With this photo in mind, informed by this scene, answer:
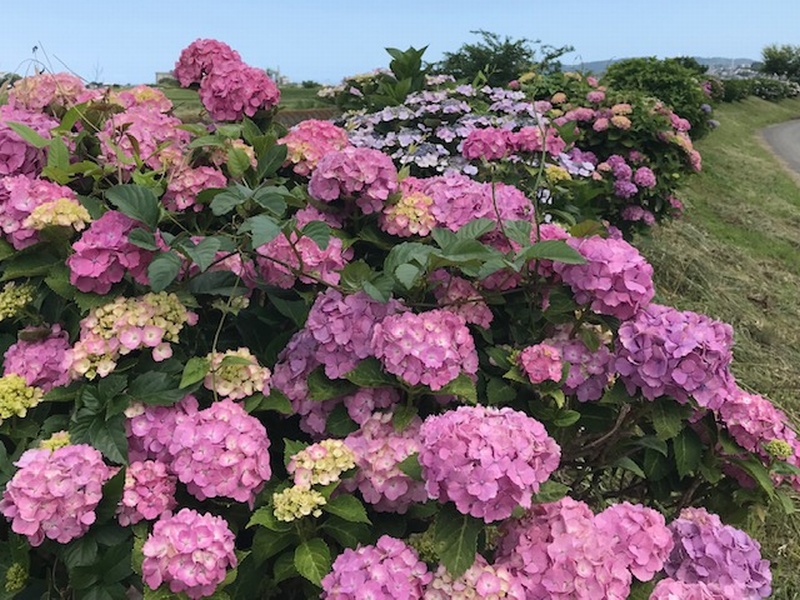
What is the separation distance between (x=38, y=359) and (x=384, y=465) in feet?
2.67

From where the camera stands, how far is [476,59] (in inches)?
352

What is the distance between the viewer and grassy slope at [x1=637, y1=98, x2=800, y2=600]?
2811 mm

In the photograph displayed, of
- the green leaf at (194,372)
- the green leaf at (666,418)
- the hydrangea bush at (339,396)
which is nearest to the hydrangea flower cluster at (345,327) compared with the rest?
the hydrangea bush at (339,396)

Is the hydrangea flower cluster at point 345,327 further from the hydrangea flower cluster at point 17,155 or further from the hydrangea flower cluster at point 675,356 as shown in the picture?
the hydrangea flower cluster at point 17,155

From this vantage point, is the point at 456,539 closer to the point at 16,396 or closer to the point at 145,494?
the point at 145,494

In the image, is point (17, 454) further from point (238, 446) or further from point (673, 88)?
point (673, 88)

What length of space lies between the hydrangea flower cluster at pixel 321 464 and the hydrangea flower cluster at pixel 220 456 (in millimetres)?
72

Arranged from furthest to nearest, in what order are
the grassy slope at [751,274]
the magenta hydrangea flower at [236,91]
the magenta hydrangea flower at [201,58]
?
the grassy slope at [751,274]
the magenta hydrangea flower at [201,58]
the magenta hydrangea flower at [236,91]

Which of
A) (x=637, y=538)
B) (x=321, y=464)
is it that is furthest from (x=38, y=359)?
(x=637, y=538)

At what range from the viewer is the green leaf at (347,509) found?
3.92 ft

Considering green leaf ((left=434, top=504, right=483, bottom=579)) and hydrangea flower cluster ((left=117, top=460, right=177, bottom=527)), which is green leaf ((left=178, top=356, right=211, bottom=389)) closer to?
hydrangea flower cluster ((left=117, top=460, right=177, bottom=527))

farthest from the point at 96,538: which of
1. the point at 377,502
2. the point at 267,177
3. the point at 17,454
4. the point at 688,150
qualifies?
the point at 688,150

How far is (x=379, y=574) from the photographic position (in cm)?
110

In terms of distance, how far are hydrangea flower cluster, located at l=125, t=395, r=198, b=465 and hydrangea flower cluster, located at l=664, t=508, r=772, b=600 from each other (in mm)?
1020
